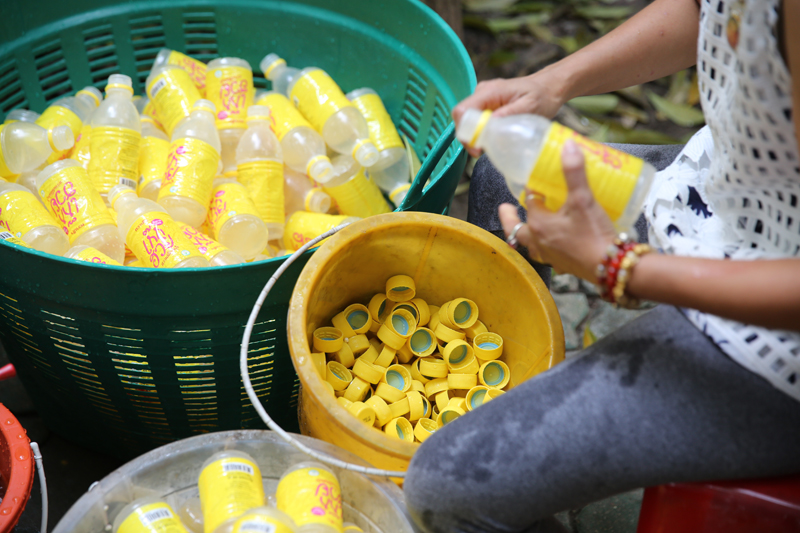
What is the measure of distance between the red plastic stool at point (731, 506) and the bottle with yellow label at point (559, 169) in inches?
17.5

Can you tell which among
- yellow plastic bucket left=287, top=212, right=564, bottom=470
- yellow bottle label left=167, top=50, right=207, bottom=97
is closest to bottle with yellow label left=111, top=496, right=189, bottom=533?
yellow plastic bucket left=287, top=212, right=564, bottom=470

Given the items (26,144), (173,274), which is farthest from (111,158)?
(173,274)

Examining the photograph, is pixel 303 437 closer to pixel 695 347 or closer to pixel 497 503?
pixel 497 503

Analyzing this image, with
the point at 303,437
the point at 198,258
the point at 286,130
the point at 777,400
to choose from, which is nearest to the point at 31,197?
the point at 198,258

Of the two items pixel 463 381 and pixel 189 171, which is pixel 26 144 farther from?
pixel 463 381

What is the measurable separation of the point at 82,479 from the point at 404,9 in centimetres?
167

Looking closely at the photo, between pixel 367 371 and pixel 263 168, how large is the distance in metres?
0.67

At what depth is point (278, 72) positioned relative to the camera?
6.88 ft

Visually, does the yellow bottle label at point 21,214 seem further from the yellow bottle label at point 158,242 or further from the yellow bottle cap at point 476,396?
the yellow bottle cap at point 476,396

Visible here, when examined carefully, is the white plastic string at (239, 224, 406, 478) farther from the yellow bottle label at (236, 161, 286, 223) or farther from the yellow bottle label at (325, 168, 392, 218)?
the yellow bottle label at (325, 168, 392, 218)

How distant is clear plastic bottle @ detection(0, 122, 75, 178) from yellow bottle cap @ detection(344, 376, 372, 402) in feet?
3.44

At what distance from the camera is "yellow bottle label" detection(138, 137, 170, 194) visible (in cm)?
175

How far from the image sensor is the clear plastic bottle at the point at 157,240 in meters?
1.41

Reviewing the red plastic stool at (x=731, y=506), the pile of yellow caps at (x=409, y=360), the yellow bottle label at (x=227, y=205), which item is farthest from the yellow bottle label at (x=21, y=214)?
the red plastic stool at (x=731, y=506)
